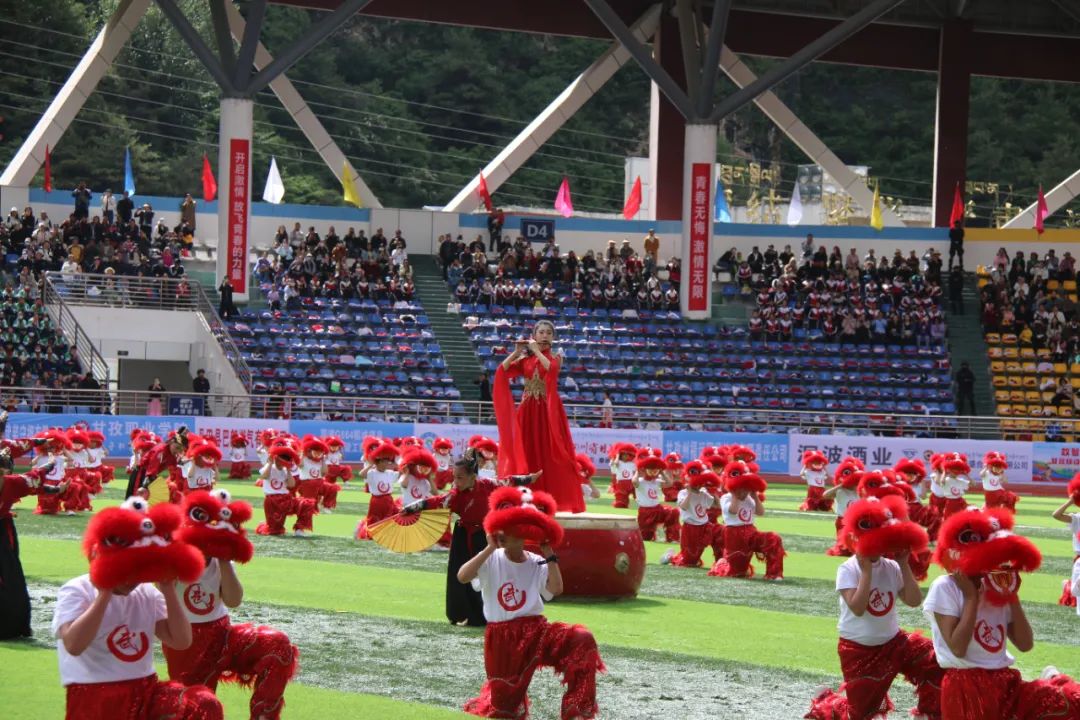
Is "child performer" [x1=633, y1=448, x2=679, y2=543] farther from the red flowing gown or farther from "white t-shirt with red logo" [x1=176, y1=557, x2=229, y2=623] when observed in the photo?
"white t-shirt with red logo" [x1=176, y1=557, x2=229, y2=623]

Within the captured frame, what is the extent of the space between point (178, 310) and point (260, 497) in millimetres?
13526

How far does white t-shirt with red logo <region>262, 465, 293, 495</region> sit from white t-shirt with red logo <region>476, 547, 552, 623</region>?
488 inches

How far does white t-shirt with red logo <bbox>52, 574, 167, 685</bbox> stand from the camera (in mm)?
7324

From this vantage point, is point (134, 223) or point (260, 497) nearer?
point (260, 497)

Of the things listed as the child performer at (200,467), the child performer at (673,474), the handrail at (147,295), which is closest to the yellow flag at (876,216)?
the handrail at (147,295)

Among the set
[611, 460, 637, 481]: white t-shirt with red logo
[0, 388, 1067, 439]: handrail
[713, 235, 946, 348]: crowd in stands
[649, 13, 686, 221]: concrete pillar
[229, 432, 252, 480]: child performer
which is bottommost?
[229, 432, 252, 480]: child performer

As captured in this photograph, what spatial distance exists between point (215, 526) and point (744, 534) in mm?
11071

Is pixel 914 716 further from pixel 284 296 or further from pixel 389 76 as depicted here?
pixel 389 76

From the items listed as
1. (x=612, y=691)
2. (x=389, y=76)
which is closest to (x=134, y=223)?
(x=389, y=76)

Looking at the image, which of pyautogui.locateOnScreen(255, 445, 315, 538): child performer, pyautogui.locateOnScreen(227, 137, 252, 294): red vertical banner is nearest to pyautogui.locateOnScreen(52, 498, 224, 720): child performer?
pyautogui.locateOnScreen(255, 445, 315, 538): child performer

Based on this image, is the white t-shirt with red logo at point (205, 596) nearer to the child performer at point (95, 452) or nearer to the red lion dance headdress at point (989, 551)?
the red lion dance headdress at point (989, 551)

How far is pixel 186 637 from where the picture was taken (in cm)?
752

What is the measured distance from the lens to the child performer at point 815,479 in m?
27.8

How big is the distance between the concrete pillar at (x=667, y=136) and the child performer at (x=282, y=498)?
1136 inches
